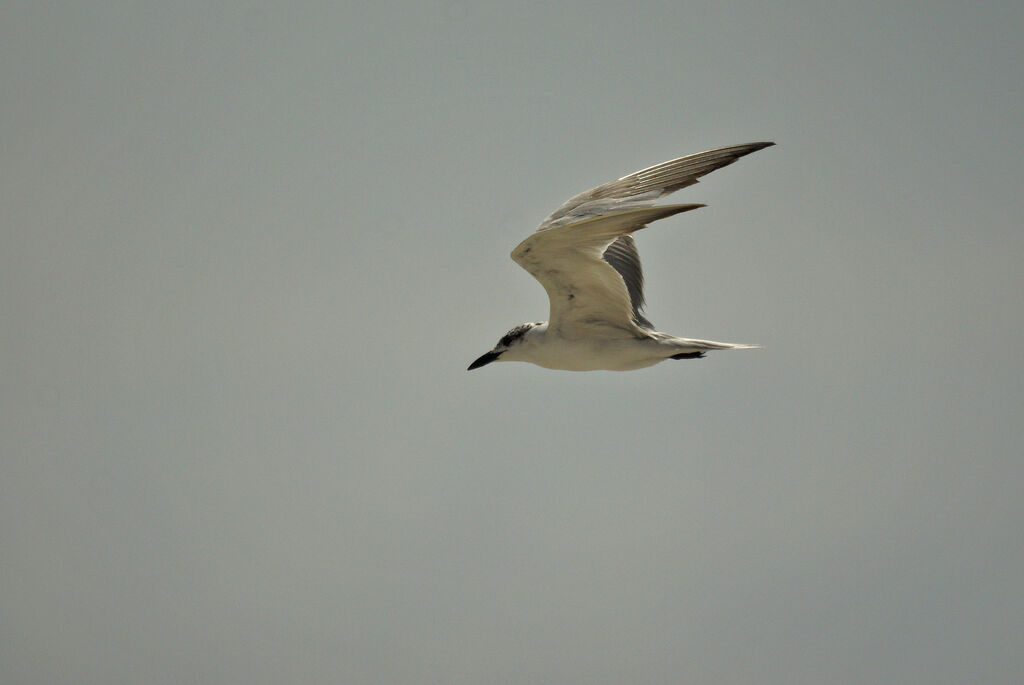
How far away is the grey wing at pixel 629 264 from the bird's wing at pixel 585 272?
1.65 m

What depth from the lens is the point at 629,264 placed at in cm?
1639

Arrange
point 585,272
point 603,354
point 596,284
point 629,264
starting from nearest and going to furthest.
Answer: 1. point 585,272
2. point 596,284
3. point 603,354
4. point 629,264

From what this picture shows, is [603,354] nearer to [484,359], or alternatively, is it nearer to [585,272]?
[585,272]

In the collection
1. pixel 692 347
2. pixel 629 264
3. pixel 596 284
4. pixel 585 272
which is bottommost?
pixel 692 347

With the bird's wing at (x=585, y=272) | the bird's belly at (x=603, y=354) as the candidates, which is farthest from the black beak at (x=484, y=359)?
the bird's wing at (x=585, y=272)

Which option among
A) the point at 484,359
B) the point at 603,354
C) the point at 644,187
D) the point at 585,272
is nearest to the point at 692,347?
the point at 603,354

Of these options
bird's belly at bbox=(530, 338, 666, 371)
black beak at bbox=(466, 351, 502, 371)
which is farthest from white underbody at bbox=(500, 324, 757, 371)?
black beak at bbox=(466, 351, 502, 371)

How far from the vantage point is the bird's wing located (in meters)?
12.2

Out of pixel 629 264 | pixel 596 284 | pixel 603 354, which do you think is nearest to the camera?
pixel 596 284

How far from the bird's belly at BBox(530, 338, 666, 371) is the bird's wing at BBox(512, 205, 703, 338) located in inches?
5.0

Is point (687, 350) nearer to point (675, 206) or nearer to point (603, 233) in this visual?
point (603, 233)

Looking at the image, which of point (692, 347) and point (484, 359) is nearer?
point (692, 347)

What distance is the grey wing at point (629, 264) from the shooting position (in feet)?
52.1

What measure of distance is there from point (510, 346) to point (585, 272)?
1.92m
